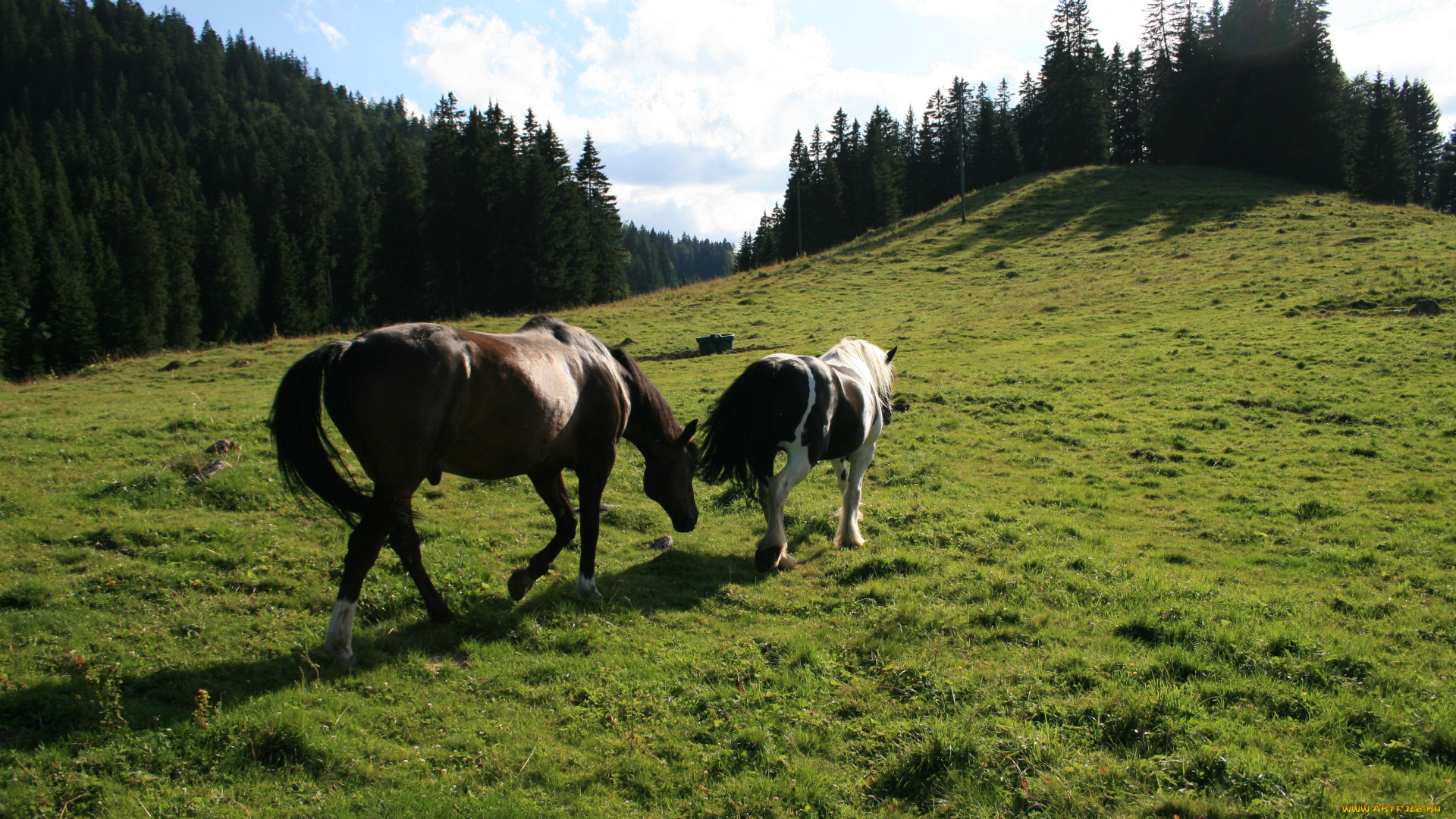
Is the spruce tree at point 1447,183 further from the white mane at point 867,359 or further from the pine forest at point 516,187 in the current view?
the white mane at point 867,359

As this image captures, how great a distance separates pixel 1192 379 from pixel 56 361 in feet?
179

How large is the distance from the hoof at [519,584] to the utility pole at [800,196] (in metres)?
60.8

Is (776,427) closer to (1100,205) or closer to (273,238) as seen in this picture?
(1100,205)

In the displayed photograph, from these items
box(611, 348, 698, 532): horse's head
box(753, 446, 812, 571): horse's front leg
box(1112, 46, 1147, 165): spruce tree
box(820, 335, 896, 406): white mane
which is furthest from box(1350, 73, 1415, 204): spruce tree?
box(611, 348, 698, 532): horse's head

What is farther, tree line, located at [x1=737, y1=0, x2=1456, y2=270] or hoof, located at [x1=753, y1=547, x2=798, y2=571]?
tree line, located at [x1=737, y1=0, x2=1456, y2=270]

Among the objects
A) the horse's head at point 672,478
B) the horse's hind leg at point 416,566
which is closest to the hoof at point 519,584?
the horse's hind leg at point 416,566

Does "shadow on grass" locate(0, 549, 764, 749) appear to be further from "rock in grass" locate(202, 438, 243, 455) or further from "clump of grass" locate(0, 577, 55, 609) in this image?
"rock in grass" locate(202, 438, 243, 455)

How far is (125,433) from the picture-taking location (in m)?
9.38

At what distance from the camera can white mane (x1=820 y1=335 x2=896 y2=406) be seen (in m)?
8.15

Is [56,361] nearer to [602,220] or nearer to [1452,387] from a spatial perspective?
[602,220]

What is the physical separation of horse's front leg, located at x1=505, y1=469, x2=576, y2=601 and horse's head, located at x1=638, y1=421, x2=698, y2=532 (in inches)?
32.2

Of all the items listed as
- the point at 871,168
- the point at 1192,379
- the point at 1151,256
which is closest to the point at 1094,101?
the point at 871,168

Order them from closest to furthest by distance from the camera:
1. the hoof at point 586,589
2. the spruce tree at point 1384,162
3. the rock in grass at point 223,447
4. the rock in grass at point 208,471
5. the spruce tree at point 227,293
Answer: the hoof at point 586,589, the rock in grass at point 208,471, the rock in grass at point 223,447, the spruce tree at point 1384,162, the spruce tree at point 227,293

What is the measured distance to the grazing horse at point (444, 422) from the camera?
434 centimetres
